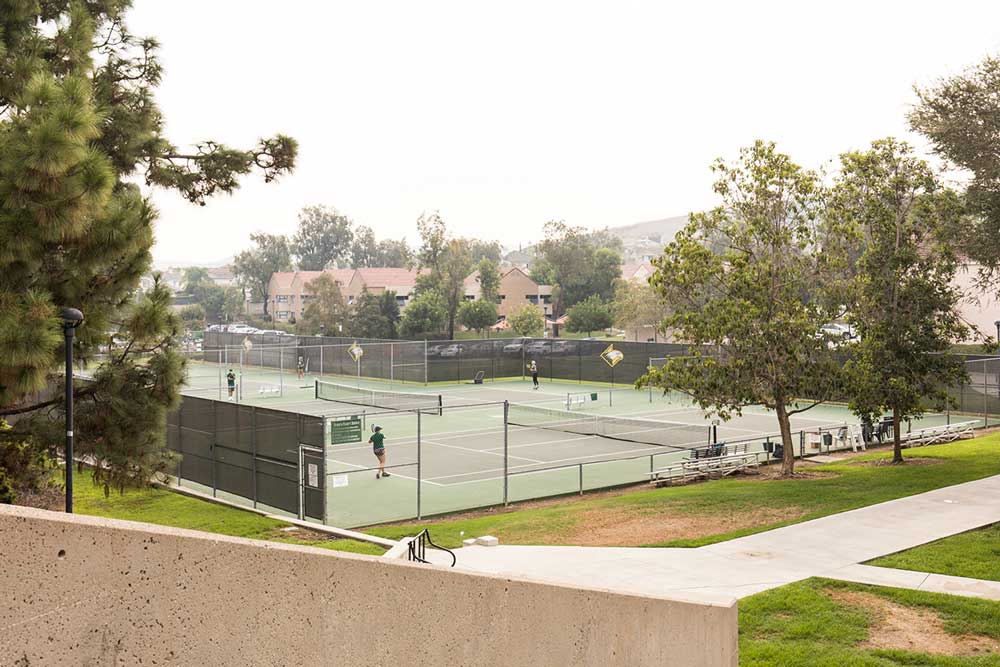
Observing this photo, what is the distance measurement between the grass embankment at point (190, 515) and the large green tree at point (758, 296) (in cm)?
1060

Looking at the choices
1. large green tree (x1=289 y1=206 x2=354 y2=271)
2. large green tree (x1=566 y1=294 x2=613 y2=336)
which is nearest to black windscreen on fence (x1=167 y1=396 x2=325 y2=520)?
large green tree (x1=566 y1=294 x2=613 y2=336)

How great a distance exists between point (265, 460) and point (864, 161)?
17546 millimetres

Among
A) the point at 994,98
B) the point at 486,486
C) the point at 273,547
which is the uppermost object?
the point at 994,98

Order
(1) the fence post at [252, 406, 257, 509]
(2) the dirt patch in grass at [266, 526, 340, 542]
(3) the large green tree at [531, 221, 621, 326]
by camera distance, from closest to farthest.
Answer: (2) the dirt patch in grass at [266, 526, 340, 542] → (1) the fence post at [252, 406, 257, 509] → (3) the large green tree at [531, 221, 621, 326]

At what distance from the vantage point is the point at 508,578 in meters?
5.19

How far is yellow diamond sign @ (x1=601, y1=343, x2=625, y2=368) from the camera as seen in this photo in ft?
188

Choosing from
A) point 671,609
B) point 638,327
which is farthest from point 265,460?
point 638,327

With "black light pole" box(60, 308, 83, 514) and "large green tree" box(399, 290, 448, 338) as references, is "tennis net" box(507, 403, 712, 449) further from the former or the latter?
"large green tree" box(399, 290, 448, 338)

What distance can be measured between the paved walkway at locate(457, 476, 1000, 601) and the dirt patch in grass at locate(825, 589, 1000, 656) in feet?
5.27

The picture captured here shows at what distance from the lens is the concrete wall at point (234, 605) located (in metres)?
3.51

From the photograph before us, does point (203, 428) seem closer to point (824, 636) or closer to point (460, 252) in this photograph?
point (824, 636)

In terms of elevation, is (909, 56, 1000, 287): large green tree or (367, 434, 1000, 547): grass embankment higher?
(909, 56, 1000, 287): large green tree

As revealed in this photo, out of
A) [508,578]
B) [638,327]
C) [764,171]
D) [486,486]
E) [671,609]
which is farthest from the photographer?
[638,327]

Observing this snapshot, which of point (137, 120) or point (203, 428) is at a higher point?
point (137, 120)
